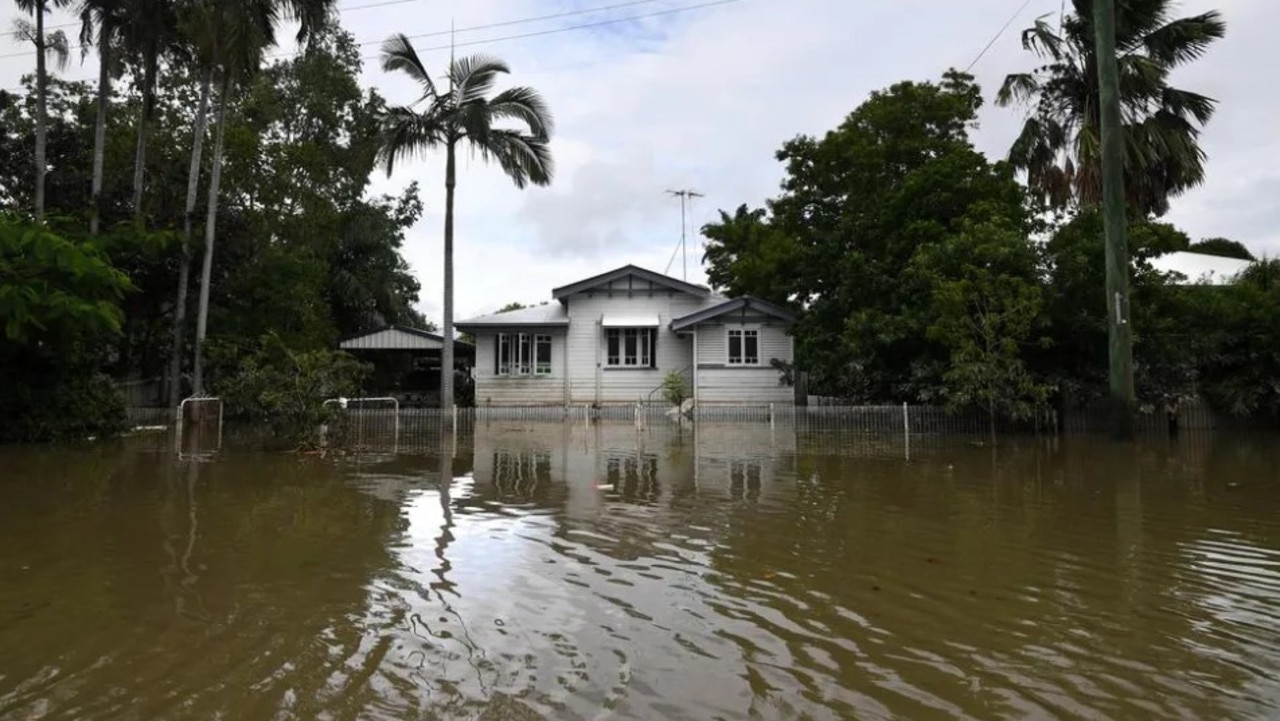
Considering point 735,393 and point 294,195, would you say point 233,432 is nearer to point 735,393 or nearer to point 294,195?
point 294,195

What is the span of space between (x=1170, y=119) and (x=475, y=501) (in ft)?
63.7

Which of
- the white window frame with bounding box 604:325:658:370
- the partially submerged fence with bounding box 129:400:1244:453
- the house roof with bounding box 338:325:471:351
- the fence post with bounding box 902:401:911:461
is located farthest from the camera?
the house roof with bounding box 338:325:471:351

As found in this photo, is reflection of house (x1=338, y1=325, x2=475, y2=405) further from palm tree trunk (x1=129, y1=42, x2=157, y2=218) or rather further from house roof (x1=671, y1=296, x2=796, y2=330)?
house roof (x1=671, y1=296, x2=796, y2=330)

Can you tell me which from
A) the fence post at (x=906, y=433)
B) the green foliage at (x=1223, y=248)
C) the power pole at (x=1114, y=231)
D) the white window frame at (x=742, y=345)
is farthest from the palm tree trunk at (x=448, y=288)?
the green foliage at (x=1223, y=248)

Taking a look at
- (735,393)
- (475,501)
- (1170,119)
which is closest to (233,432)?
(475,501)

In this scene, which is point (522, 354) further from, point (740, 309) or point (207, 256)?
→ point (207, 256)

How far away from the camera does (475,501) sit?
9555mm

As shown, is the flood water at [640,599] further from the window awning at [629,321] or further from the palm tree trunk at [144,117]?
the window awning at [629,321]

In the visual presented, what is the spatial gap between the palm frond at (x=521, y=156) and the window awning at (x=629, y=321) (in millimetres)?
5402

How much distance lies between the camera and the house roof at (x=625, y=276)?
29562 mm

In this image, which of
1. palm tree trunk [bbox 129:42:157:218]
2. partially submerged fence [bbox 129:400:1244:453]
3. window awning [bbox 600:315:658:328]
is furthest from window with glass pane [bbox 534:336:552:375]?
palm tree trunk [bbox 129:42:157:218]

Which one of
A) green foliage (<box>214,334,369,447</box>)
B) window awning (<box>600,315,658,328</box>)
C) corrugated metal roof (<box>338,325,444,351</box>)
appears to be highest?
window awning (<box>600,315,658,328</box>)

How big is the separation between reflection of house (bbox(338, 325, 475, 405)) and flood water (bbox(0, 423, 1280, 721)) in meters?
20.1

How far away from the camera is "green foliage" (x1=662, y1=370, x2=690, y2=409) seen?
1085 inches
